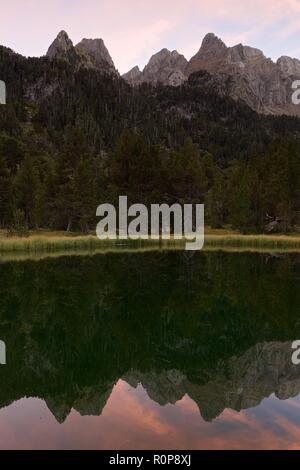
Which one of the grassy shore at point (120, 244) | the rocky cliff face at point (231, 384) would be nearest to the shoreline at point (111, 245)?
the grassy shore at point (120, 244)

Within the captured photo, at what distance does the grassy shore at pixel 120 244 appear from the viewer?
53.1m

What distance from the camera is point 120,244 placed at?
204 feet

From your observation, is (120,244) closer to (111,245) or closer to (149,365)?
(111,245)

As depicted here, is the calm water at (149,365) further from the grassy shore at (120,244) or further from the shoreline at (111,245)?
the grassy shore at (120,244)

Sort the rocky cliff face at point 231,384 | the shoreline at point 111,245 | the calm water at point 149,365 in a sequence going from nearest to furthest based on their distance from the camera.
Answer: the calm water at point 149,365 < the rocky cliff face at point 231,384 < the shoreline at point 111,245

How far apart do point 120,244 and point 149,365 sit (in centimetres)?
4645

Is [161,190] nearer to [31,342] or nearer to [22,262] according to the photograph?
[22,262]

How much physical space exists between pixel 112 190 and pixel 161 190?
10637 mm

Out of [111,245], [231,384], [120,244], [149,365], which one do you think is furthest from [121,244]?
[231,384]

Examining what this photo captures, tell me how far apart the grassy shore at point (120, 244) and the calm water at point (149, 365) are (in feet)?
66.2

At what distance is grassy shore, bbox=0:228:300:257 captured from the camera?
53.1 meters

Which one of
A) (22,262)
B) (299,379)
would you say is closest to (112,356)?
(299,379)

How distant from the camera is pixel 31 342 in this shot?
18797 mm

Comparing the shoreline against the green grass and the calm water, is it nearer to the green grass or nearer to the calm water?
the green grass
